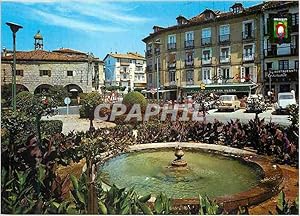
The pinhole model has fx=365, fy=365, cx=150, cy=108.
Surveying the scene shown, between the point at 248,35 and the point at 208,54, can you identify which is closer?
the point at 248,35

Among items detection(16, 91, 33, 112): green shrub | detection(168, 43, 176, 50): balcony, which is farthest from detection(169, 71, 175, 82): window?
detection(16, 91, 33, 112): green shrub

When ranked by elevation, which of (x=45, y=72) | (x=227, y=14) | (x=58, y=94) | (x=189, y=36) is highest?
(x=227, y=14)

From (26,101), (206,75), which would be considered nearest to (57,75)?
(26,101)

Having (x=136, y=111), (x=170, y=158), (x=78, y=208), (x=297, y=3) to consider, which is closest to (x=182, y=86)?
(x=136, y=111)

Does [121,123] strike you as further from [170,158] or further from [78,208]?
[78,208]

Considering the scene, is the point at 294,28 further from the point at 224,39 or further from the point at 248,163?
the point at 248,163

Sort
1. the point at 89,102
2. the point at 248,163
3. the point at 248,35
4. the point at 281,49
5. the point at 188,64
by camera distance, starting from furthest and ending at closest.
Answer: the point at 248,163
the point at 89,102
the point at 188,64
the point at 248,35
the point at 281,49
